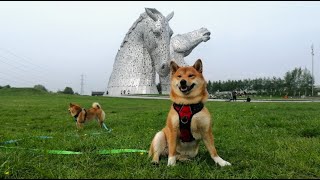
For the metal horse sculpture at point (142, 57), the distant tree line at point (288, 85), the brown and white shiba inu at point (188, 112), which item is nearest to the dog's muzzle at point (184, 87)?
the brown and white shiba inu at point (188, 112)

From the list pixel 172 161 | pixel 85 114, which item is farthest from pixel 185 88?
pixel 85 114

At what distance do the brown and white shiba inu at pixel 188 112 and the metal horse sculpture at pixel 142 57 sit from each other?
1832 inches

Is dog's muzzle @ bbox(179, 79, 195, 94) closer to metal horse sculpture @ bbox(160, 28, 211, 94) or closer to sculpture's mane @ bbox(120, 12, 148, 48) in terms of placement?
sculpture's mane @ bbox(120, 12, 148, 48)

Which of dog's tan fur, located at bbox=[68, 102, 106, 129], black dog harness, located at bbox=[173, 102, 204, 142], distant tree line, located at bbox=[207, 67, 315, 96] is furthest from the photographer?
distant tree line, located at bbox=[207, 67, 315, 96]

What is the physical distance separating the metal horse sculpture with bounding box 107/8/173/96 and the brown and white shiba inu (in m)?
46.5

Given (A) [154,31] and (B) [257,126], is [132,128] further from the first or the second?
(A) [154,31]

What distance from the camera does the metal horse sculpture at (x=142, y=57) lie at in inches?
2056

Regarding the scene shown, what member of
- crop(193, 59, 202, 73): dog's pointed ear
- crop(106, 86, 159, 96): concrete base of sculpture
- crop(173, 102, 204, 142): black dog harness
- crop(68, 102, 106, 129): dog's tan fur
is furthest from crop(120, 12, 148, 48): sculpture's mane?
crop(173, 102, 204, 142): black dog harness

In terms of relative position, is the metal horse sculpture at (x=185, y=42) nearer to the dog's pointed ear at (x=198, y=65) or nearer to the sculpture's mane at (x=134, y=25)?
the sculpture's mane at (x=134, y=25)

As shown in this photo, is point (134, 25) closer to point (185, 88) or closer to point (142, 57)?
point (142, 57)

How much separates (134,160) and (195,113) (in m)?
1.05

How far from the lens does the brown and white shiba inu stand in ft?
16.0

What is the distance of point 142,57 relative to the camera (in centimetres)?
5666

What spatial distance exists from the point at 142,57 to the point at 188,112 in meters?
52.1
